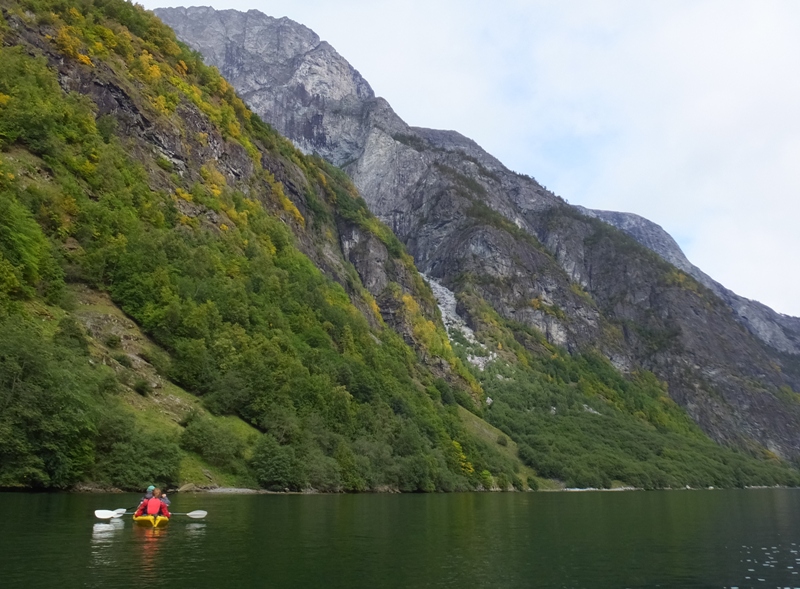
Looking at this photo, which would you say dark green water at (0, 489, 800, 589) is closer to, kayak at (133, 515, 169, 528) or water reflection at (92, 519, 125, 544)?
water reflection at (92, 519, 125, 544)

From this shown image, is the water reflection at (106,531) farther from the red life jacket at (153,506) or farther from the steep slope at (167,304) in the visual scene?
the steep slope at (167,304)

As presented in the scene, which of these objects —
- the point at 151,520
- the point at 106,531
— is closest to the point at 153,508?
the point at 151,520

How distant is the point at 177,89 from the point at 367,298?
2464 inches

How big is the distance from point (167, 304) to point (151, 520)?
45.0 m

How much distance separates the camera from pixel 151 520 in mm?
31234

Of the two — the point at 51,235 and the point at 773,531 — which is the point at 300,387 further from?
the point at 773,531

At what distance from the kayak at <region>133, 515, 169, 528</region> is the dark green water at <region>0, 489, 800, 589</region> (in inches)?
23.0

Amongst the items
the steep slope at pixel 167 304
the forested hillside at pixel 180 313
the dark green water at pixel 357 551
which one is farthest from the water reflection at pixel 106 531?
the forested hillside at pixel 180 313

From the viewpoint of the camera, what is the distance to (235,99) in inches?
5384

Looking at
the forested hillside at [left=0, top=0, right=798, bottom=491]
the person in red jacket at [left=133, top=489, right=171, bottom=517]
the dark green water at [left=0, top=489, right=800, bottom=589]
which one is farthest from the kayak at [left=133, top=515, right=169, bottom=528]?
the forested hillside at [left=0, top=0, right=798, bottom=491]

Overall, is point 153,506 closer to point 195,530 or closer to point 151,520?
point 151,520

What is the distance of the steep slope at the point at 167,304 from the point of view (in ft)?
157

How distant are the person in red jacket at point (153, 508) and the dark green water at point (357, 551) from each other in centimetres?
92

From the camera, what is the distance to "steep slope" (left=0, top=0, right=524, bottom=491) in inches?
1886
